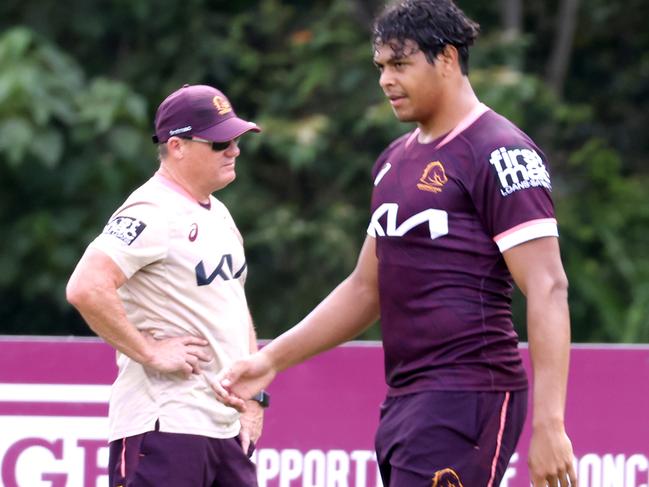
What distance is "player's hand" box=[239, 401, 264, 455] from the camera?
4234 millimetres

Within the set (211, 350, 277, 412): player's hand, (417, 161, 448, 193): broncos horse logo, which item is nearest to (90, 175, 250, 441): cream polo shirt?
(211, 350, 277, 412): player's hand

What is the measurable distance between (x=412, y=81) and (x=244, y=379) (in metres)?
1.01

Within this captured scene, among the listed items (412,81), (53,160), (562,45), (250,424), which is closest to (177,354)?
(250,424)

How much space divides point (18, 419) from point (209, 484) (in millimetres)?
1209

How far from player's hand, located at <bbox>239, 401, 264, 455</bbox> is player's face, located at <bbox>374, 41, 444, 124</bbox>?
135 centimetres

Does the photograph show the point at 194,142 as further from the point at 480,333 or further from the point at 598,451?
the point at 598,451

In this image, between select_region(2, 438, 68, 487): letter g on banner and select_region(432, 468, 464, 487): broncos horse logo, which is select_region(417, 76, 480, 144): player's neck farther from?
select_region(2, 438, 68, 487): letter g on banner

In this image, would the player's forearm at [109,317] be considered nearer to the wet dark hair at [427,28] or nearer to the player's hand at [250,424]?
the player's hand at [250,424]

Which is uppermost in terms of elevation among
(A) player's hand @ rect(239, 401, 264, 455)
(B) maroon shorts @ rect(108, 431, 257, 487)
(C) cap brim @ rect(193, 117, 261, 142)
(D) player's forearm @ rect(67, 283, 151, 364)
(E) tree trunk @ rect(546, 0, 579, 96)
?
(E) tree trunk @ rect(546, 0, 579, 96)

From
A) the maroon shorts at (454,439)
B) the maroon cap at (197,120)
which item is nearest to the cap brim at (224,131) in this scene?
the maroon cap at (197,120)

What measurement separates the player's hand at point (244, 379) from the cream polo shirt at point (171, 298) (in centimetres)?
33

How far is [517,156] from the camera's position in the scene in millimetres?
3166

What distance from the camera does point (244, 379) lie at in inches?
145

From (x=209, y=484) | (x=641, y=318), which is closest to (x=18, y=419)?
(x=209, y=484)
